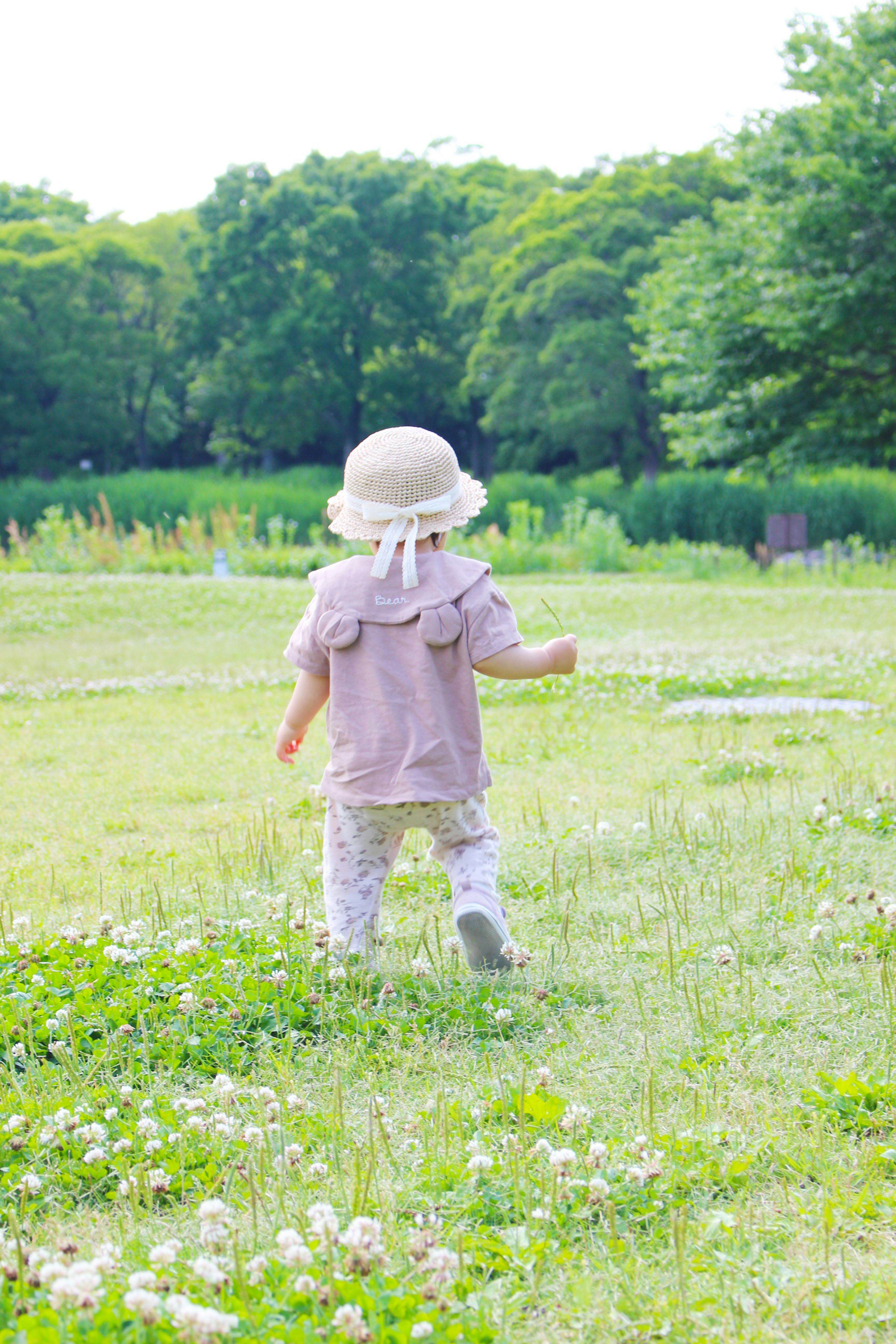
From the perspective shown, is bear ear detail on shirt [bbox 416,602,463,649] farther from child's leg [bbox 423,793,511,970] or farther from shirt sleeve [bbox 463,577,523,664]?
child's leg [bbox 423,793,511,970]

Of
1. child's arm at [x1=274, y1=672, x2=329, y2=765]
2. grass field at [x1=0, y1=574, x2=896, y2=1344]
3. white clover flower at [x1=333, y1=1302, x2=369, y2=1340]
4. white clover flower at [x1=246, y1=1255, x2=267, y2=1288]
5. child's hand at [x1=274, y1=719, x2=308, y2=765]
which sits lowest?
grass field at [x1=0, y1=574, x2=896, y2=1344]

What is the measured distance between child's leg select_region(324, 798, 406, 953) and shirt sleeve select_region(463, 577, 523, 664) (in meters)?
0.53

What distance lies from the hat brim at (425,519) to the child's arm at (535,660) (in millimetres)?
386

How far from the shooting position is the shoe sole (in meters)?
3.04

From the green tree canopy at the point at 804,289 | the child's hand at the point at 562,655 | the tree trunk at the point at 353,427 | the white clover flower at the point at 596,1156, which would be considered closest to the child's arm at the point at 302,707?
the child's hand at the point at 562,655

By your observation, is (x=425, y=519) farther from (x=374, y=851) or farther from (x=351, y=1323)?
(x=351, y=1323)

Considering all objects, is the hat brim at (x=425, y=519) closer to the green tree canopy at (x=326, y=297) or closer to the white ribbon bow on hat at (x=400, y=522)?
the white ribbon bow on hat at (x=400, y=522)

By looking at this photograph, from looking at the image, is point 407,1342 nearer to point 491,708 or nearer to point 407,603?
point 407,603

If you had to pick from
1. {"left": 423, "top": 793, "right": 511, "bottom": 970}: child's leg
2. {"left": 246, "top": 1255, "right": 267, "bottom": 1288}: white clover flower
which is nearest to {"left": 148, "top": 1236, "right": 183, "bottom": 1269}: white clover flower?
{"left": 246, "top": 1255, "right": 267, "bottom": 1288}: white clover flower

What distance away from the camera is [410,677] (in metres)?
3.14

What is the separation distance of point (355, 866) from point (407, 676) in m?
0.57

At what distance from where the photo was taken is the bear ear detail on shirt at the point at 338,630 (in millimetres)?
3160

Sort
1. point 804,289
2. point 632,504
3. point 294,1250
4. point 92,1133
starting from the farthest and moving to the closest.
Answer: point 632,504 → point 804,289 → point 92,1133 → point 294,1250

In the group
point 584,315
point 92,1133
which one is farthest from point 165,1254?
point 584,315
